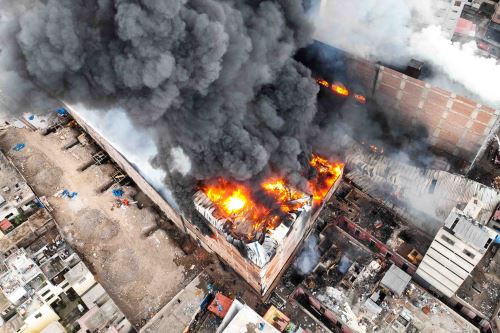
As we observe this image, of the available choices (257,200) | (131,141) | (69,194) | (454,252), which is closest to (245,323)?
(257,200)

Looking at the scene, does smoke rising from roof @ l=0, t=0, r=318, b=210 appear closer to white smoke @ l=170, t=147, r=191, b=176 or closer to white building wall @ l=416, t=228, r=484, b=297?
white smoke @ l=170, t=147, r=191, b=176

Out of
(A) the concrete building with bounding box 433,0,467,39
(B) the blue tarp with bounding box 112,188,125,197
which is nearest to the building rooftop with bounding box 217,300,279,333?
(B) the blue tarp with bounding box 112,188,125,197

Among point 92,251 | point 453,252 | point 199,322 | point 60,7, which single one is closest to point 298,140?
point 453,252

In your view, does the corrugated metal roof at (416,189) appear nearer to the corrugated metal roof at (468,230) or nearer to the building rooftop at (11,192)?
the corrugated metal roof at (468,230)

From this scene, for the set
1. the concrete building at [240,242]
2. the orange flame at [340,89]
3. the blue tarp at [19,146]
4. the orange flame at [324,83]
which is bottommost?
the concrete building at [240,242]

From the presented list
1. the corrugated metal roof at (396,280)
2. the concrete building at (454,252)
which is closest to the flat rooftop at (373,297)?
the corrugated metal roof at (396,280)
